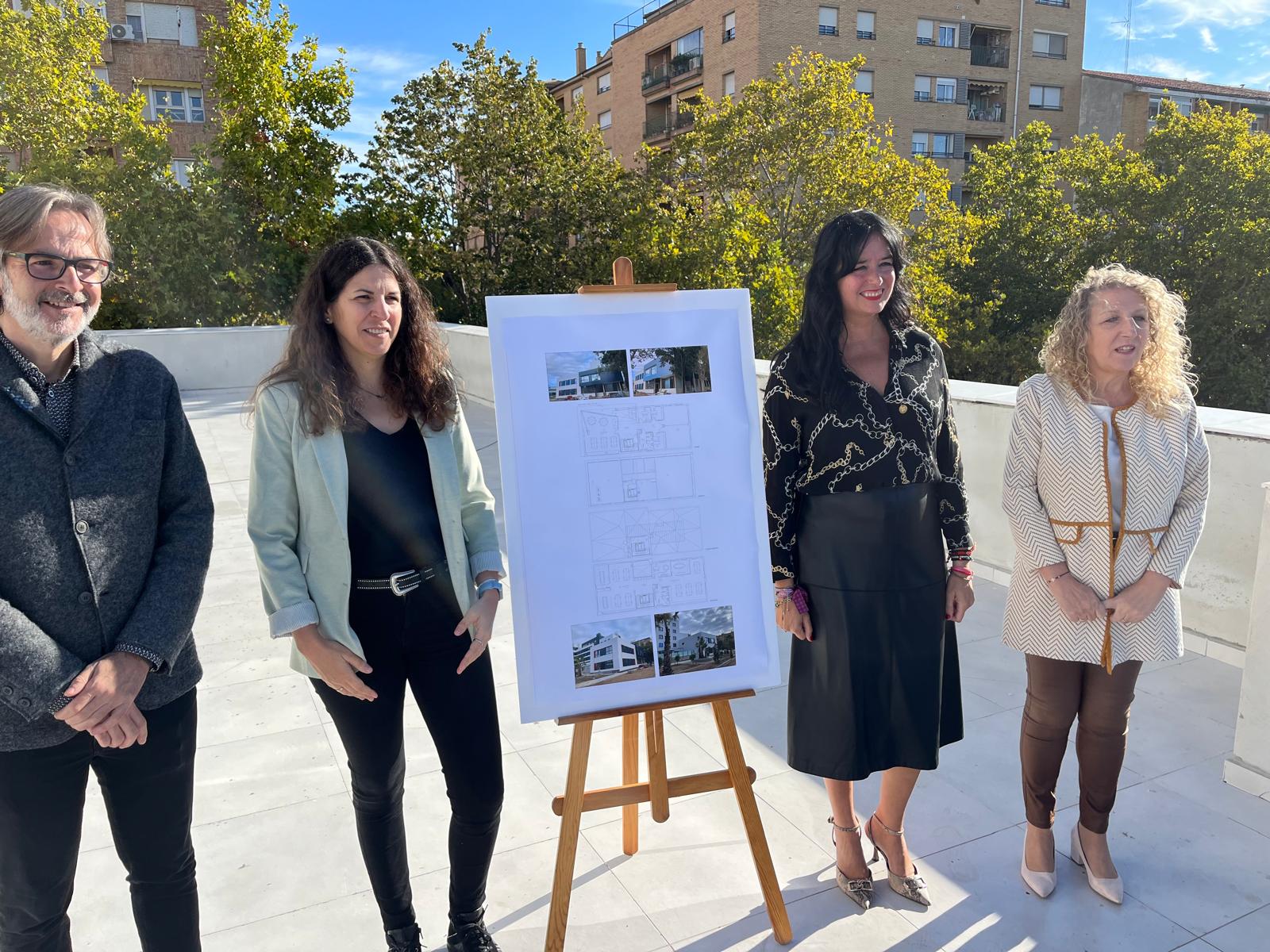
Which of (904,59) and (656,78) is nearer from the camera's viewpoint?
(904,59)

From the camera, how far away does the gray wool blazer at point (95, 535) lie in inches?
60.4

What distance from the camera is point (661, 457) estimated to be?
2109 mm

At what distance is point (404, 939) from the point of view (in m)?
2.12

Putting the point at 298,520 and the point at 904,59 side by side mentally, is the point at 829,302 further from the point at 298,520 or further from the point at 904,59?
the point at 904,59

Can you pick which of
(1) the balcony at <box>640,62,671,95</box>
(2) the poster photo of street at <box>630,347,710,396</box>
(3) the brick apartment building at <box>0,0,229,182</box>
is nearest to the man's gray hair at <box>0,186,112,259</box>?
(2) the poster photo of street at <box>630,347,710,396</box>

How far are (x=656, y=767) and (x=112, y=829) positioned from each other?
117 cm

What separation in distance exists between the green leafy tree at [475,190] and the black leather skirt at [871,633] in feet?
53.3

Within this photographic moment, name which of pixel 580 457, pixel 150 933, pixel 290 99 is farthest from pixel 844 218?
pixel 290 99

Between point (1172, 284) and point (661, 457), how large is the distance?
2734cm

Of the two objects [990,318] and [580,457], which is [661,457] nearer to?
[580,457]

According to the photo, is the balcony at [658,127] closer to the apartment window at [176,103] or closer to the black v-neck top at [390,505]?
the apartment window at [176,103]

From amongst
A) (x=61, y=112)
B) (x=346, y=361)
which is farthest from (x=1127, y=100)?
(x=346, y=361)

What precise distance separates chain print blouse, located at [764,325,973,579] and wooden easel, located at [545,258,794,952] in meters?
0.41

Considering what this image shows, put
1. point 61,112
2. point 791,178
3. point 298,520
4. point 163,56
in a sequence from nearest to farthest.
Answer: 1. point 298,520
2. point 61,112
3. point 791,178
4. point 163,56
